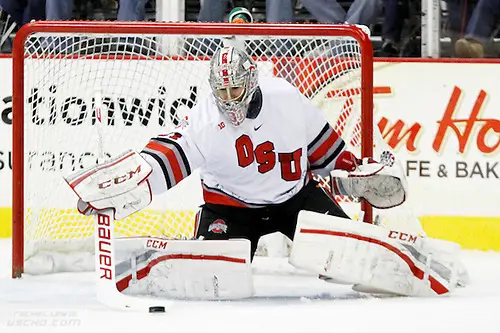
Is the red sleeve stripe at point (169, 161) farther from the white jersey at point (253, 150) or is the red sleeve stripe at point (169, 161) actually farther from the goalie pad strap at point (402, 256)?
the goalie pad strap at point (402, 256)

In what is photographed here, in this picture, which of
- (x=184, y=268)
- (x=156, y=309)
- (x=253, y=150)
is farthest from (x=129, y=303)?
(x=253, y=150)

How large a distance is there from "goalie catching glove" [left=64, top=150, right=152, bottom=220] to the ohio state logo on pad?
0.36 metres

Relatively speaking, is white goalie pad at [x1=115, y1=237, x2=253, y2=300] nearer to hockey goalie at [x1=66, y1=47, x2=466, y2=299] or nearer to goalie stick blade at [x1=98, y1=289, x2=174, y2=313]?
hockey goalie at [x1=66, y1=47, x2=466, y2=299]

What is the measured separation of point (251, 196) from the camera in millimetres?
Answer: 3598

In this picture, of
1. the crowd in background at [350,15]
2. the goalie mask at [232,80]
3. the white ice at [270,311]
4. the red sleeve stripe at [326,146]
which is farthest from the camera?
the crowd in background at [350,15]

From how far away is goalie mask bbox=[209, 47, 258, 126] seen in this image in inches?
130

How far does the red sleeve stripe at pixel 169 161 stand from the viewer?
3416 millimetres

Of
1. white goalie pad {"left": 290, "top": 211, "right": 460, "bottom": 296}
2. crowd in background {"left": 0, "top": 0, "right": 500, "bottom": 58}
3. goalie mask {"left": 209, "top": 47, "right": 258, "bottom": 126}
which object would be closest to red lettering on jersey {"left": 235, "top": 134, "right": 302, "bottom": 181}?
goalie mask {"left": 209, "top": 47, "right": 258, "bottom": 126}

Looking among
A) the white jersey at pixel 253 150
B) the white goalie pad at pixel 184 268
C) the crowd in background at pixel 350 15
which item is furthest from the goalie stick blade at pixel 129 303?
the crowd in background at pixel 350 15

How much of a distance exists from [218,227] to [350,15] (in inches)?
59.9

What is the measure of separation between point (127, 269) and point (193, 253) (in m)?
0.21

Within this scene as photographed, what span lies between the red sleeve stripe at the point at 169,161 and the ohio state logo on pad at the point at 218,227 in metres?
0.24

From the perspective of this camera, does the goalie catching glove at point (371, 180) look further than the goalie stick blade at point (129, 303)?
Yes

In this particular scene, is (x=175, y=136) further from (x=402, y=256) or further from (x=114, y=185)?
(x=402, y=256)
